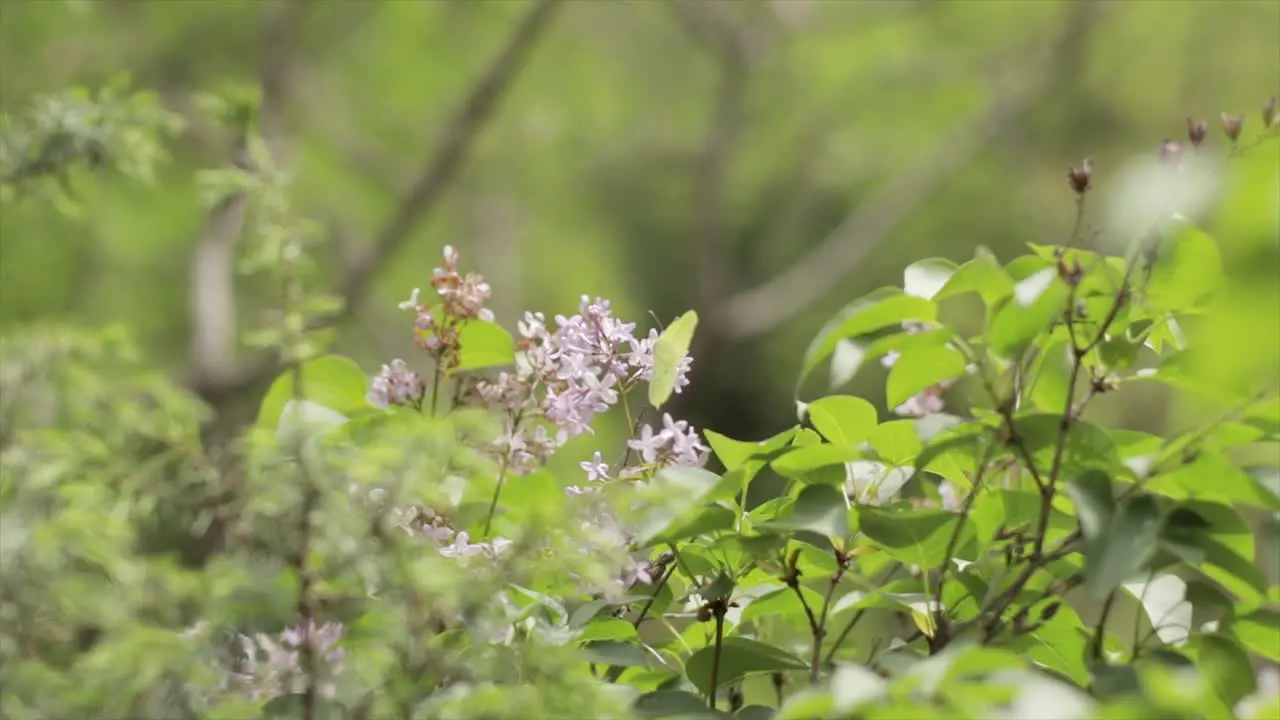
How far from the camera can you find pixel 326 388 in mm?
663

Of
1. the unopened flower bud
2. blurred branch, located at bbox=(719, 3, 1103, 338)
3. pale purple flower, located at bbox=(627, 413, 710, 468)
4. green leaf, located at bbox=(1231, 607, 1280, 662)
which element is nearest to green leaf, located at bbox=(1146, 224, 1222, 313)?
the unopened flower bud

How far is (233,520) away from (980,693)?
0.26 m

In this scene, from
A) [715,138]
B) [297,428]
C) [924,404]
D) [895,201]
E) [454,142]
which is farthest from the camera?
[895,201]

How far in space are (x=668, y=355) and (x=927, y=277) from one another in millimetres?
132

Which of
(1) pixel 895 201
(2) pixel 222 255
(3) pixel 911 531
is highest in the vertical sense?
(2) pixel 222 255

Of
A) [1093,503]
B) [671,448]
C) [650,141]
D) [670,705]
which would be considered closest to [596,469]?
[671,448]

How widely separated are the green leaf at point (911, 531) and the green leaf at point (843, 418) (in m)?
0.04

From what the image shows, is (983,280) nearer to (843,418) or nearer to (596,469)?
(843,418)

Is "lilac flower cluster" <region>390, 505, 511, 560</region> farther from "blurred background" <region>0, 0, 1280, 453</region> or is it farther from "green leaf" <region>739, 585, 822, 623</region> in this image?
"blurred background" <region>0, 0, 1280, 453</region>

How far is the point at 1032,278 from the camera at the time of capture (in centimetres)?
50

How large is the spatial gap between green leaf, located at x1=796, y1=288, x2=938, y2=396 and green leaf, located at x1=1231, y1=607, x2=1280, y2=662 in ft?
0.58

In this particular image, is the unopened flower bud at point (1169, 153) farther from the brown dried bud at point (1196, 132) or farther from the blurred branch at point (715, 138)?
the blurred branch at point (715, 138)

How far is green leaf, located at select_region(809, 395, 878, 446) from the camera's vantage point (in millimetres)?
585

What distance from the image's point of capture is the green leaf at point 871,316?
0.51 meters
